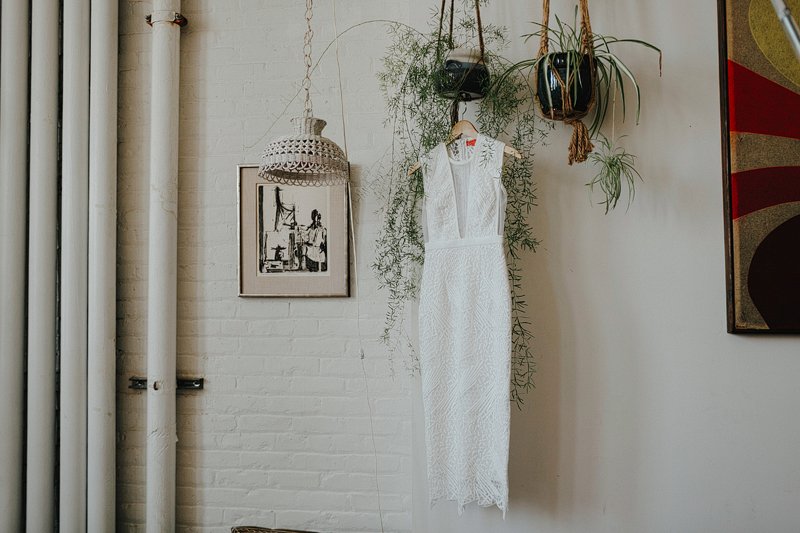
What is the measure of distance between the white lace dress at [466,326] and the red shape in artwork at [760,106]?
774 mm

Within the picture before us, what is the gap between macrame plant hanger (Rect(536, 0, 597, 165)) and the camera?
5.48 feet

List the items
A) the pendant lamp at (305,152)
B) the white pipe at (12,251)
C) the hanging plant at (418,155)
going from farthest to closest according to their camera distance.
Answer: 1. the white pipe at (12,251)
2. the hanging plant at (418,155)
3. the pendant lamp at (305,152)

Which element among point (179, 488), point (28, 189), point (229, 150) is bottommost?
point (179, 488)

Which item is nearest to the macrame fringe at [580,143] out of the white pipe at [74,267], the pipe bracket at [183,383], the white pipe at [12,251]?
the pipe bracket at [183,383]

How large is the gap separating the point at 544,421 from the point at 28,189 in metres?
2.00

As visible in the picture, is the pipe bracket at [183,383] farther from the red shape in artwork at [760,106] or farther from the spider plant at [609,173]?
the red shape in artwork at [760,106]

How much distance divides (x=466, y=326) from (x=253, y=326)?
2.78ft

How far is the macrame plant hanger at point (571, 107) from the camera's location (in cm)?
167

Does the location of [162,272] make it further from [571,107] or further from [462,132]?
[571,107]

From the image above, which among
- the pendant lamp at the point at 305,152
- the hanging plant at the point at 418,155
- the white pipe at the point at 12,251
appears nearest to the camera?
the pendant lamp at the point at 305,152

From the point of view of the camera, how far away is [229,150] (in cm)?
216

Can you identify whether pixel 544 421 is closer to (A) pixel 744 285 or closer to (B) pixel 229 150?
(A) pixel 744 285

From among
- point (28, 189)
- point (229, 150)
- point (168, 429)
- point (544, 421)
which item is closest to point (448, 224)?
point (544, 421)

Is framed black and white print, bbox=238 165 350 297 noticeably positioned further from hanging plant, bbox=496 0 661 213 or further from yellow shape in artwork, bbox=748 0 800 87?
yellow shape in artwork, bbox=748 0 800 87
